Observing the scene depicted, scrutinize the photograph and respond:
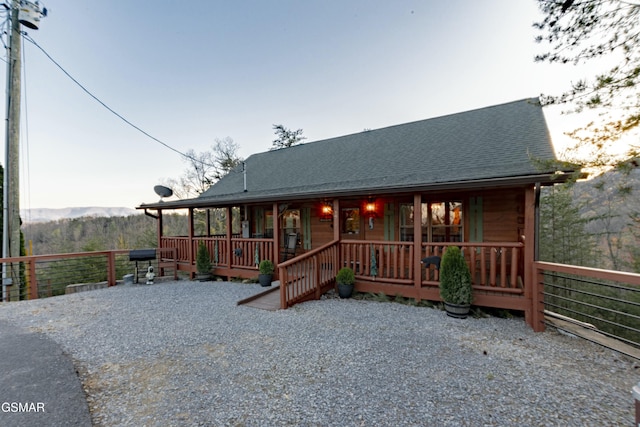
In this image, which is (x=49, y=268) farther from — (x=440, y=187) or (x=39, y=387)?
(x=440, y=187)

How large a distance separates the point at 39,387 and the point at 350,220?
7197mm

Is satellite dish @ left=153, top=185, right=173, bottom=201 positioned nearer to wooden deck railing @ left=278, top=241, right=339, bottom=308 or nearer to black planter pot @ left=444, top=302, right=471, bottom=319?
wooden deck railing @ left=278, top=241, right=339, bottom=308

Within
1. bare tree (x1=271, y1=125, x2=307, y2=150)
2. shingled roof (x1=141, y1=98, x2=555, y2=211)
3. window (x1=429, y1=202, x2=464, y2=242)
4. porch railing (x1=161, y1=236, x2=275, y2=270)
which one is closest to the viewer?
shingled roof (x1=141, y1=98, x2=555, y2=211)

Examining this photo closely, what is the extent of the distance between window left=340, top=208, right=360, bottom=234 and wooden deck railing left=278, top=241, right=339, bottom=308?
2.41 metres

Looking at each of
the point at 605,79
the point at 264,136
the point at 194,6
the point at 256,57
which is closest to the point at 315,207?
the point at 605,79

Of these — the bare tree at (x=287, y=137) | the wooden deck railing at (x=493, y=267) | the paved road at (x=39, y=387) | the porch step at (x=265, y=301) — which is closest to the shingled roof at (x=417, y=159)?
the wooden deck railing at (x=493, y=267)

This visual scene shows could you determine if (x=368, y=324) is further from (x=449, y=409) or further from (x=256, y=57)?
(x=256, y=57)

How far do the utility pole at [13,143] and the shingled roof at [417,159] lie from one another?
4.32 metres


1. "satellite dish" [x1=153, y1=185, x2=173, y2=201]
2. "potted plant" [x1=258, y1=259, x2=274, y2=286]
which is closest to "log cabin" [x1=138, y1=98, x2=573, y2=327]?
"potted plant" [x1=258, y1=259, x2=274, y2=286]

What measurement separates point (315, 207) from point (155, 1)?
9.21m

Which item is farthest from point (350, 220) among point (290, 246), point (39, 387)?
point (39, 387)

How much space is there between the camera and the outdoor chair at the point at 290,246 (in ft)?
29.5

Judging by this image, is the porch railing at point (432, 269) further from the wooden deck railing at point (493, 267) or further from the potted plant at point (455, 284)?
the potted plant at point (455, 284)

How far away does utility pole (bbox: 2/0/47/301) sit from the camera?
21.9ft
